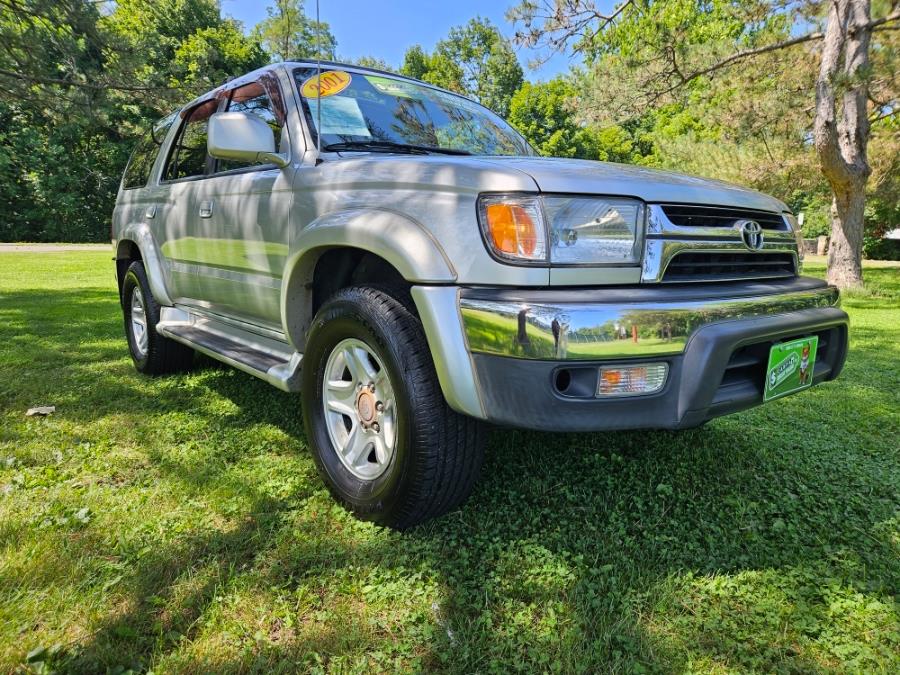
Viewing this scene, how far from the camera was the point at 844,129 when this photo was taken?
948 cm

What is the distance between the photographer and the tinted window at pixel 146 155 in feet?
13.4

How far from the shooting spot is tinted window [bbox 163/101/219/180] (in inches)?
135

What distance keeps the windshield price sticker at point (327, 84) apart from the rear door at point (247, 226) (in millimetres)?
138

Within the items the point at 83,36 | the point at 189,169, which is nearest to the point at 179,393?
the point at 189,169

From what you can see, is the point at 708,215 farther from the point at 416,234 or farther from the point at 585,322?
the point at 416,234

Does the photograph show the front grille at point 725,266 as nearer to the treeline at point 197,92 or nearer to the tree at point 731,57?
the treeline at point 197,92

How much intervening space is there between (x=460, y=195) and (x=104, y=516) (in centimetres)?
172

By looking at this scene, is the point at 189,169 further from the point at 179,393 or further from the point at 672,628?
the point at 672,628

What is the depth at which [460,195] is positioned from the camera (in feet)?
5.77

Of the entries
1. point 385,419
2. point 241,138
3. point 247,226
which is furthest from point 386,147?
point 385,419

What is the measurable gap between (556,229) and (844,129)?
10.4m

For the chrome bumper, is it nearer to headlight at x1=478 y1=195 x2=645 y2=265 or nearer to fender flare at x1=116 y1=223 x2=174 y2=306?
headlight at x1=478 y1=195 x2=645 y2=265

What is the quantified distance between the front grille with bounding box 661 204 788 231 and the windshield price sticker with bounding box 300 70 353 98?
167 cm

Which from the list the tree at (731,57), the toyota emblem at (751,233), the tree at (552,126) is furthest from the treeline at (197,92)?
the tree at (552,126)
